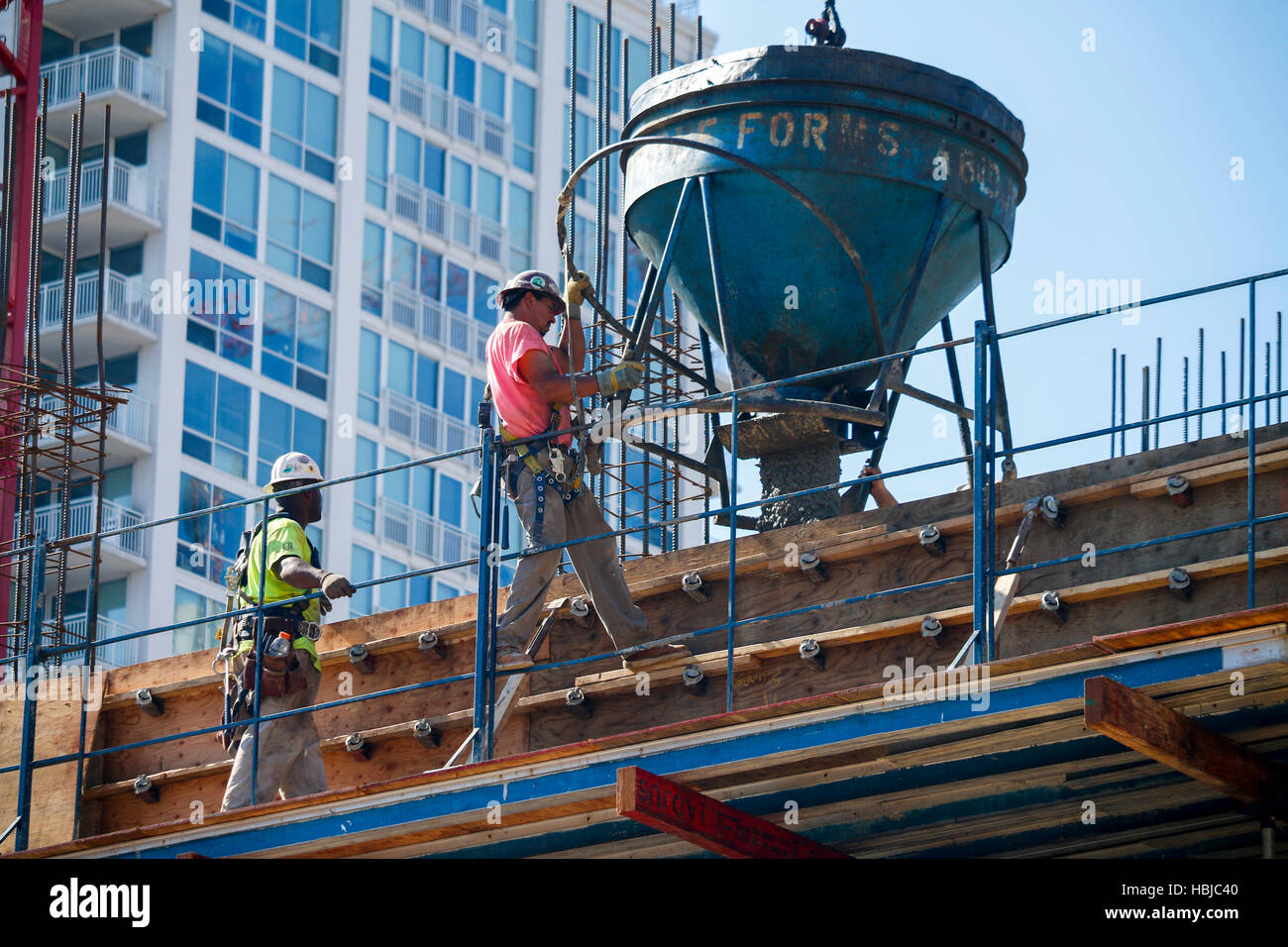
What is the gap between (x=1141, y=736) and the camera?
Result: 929 centimetres

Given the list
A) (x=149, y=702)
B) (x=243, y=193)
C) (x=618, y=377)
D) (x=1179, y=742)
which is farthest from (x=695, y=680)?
(x=243, y=193)

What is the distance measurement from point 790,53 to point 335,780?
519 cm

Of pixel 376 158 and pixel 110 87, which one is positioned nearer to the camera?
pixel 110 87

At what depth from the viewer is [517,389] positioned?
12.3 meters

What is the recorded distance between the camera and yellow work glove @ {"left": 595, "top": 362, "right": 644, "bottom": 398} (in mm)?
12102

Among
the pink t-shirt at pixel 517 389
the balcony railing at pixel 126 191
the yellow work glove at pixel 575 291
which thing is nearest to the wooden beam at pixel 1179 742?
the pink t-shirt at pixel 517 389

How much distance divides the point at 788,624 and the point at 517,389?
2.00m

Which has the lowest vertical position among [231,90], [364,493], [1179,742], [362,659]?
[1179,742]

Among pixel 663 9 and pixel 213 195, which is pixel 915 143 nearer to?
pixel 213 195

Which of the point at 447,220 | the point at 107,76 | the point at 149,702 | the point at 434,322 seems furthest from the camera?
the point at 447,220

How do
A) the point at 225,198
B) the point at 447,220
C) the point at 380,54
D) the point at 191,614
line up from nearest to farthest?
1. the point at 191,614
2. the point at 225,198
3. the point at 380,54
4. the point at 447,220

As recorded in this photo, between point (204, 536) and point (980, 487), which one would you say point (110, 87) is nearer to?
point (204, 536)

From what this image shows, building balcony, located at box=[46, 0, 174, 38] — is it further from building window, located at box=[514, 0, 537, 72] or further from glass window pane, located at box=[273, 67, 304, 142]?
building window, located at box=[514, 0, 537, 72]
